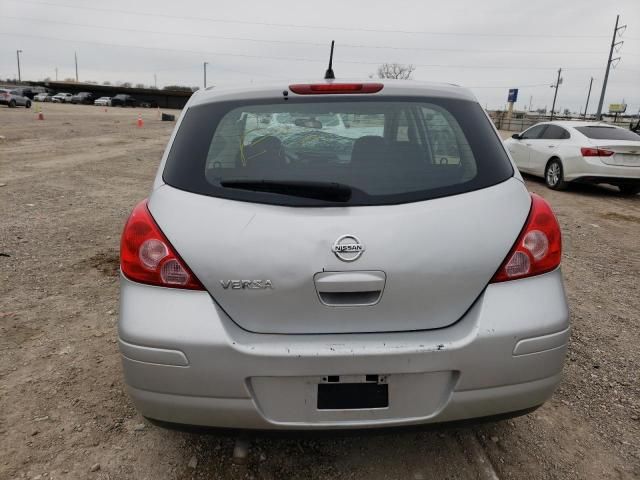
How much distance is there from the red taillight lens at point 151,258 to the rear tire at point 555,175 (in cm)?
972

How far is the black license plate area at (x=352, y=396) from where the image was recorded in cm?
173

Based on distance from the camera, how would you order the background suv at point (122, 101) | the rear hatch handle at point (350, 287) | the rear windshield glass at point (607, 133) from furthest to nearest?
the background suv at point (122, 101) < the rear windshield glass at point (607, 133) < the rear hatch handle at point (350, 287)

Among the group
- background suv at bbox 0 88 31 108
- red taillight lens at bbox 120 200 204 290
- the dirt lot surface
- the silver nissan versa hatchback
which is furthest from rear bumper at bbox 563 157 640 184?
background suv at bbox 0 88 31 108

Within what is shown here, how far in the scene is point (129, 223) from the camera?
194 cm

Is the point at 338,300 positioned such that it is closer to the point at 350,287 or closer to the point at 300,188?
the point at 350,287

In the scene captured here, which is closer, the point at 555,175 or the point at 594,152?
the point at 594,152

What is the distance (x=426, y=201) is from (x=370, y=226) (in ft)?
0.84

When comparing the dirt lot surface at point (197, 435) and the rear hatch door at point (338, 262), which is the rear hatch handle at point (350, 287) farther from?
the dirt lot surface at point (197, 435)

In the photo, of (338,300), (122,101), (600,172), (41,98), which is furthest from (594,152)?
(41,98)

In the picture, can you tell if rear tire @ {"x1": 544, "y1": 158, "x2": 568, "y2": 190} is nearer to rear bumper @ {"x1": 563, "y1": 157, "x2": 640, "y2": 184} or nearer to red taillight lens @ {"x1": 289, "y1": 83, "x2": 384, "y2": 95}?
rear bumper @ {"x1": 563, "y1": 157, "x2": 640, "y2": 184}

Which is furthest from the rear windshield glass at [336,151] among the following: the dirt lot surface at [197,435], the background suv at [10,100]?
the background suv at [10,100]

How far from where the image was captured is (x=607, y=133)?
9.62 meters

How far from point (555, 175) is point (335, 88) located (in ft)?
30.8

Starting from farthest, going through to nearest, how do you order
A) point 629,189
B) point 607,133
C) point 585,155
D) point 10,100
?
point 10,100, point 629,189, point 607,133, point 585,155
